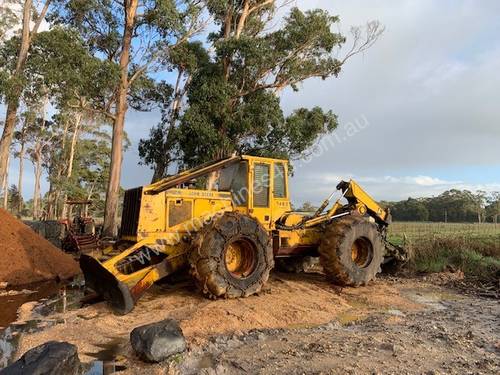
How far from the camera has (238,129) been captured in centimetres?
2108

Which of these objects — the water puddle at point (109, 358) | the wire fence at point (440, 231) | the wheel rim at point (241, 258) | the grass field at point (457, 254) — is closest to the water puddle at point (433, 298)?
the grass field at point (457, 254)

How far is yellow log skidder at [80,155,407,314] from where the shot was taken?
7.95 m

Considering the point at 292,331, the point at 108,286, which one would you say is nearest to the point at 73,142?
the point at 108,286

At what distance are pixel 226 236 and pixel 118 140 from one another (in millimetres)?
12289

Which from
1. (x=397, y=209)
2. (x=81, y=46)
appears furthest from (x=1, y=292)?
(x=397, y=209)

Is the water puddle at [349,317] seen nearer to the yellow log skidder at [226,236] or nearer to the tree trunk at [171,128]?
the yellow log skidder at [226,236]

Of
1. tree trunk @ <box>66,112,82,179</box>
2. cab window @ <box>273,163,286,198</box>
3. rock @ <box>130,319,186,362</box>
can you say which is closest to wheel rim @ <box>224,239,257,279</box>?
cab window @ <box>273,163,286,198</box>

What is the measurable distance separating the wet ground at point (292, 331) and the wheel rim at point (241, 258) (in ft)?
1.99

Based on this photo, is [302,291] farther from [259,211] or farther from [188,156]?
[188,156]

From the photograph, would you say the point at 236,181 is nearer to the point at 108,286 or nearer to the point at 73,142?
the point at 108,286

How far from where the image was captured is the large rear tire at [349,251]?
383 inches

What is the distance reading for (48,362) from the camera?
4.53 meters

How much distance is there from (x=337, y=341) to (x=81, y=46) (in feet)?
49.6

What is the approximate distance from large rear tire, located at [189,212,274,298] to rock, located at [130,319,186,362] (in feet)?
7.30
